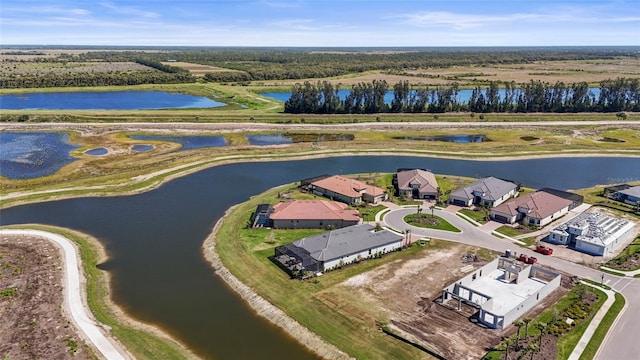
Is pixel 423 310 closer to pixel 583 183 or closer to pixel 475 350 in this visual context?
pixel 475 350

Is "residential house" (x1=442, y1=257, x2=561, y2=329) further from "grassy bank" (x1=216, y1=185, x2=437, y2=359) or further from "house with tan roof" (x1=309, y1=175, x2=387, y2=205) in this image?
"house with tan roof" (x1=309, y1=175, x2=387, y2=205)

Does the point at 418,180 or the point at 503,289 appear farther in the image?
the point at 418,180

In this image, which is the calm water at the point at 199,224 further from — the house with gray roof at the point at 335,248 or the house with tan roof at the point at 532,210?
the house with tan roof at the point at 532,210

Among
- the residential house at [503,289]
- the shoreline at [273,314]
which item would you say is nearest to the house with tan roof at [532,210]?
the residential house at [503,289]

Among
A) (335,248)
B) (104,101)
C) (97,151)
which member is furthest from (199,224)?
(104,101)

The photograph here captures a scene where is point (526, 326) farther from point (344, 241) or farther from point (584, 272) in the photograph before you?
point (344, 241)

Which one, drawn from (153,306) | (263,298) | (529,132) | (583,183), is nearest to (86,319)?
(153,306)
